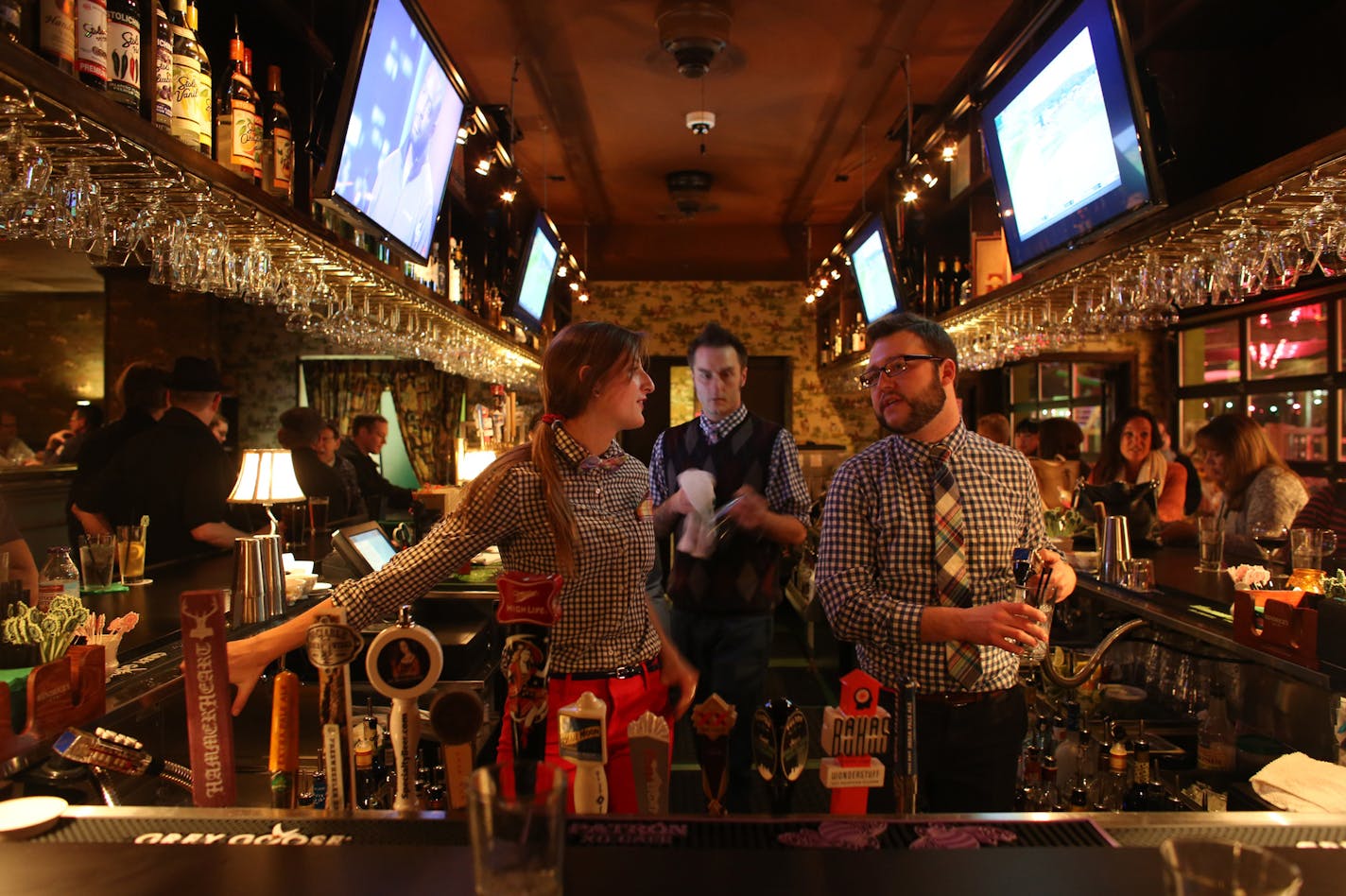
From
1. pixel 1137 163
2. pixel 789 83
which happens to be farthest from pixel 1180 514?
pixel 789 83

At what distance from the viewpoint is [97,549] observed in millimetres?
2662

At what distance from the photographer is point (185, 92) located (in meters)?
2.27

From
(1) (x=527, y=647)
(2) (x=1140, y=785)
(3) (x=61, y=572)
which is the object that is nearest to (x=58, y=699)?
(1) (x=527, y=647)

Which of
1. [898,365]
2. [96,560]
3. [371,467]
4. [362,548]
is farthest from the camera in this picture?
[371,467]

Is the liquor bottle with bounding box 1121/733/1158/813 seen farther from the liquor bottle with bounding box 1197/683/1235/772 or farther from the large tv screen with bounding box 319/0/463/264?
the large tv screen with bounding box 319/0/463/264

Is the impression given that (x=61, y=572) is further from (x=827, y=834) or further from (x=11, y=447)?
(x=11, y=447)

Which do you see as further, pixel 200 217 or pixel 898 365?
pixel 200 217

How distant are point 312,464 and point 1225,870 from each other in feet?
16.8

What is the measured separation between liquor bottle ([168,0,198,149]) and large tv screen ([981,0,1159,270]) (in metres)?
2.46

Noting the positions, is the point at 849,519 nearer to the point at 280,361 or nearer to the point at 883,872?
the point at 883,872

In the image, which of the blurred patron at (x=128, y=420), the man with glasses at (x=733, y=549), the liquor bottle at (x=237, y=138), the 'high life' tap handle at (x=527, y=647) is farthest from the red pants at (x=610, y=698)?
the blurred patron at (x=128, y=420)

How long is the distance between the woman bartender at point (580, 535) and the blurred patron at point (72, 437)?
27.3 feet

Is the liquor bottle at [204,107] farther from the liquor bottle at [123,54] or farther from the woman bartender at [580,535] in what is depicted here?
the woman bartender at [580,535]

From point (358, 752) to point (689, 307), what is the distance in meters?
9.48
